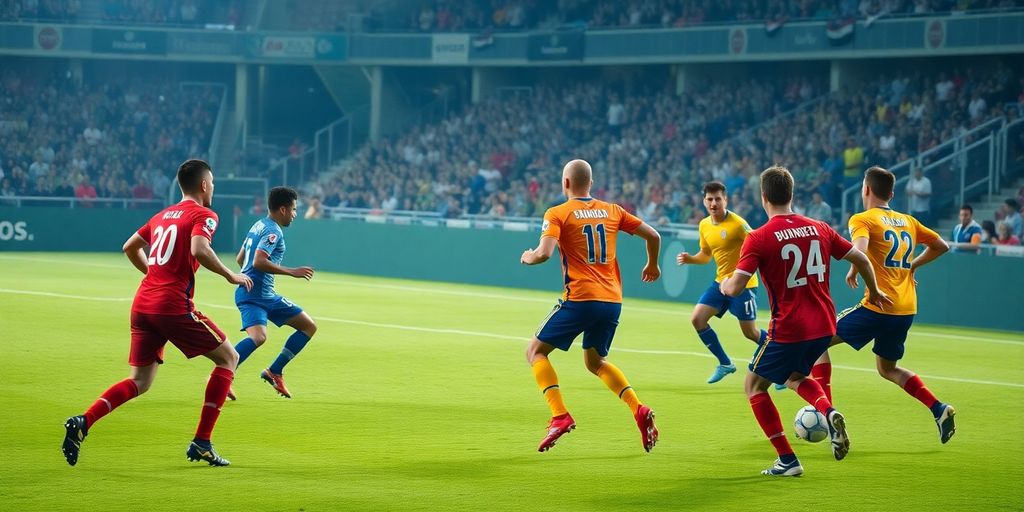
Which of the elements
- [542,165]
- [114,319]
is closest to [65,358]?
[114,319]

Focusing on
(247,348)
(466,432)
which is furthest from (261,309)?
(466,432)

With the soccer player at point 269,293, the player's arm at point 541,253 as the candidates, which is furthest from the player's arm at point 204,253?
the soccer player at point 269,293

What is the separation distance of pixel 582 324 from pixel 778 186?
1908mm

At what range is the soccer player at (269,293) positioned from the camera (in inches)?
454

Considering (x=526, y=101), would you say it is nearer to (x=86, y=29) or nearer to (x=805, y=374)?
(x=86, y=29)

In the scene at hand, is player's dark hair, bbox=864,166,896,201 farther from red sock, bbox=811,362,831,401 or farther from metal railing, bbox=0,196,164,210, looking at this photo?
metal railing, bbox=0,196,164,210

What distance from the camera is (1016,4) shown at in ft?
101

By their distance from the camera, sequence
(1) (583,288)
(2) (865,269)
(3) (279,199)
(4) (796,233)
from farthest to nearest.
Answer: (3) (279,199) < (1) (583,288) < (2) (865,269) < (4) (796,233)

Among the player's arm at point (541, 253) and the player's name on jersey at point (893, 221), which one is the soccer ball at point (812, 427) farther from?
the player's arm at point (541, 253)

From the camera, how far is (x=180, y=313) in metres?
8.69

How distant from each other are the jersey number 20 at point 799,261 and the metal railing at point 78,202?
1238 inches

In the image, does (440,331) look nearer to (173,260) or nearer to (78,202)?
(173,260)

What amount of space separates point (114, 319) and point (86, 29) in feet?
91.3

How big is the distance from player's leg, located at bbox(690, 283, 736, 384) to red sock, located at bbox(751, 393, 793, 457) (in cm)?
462
